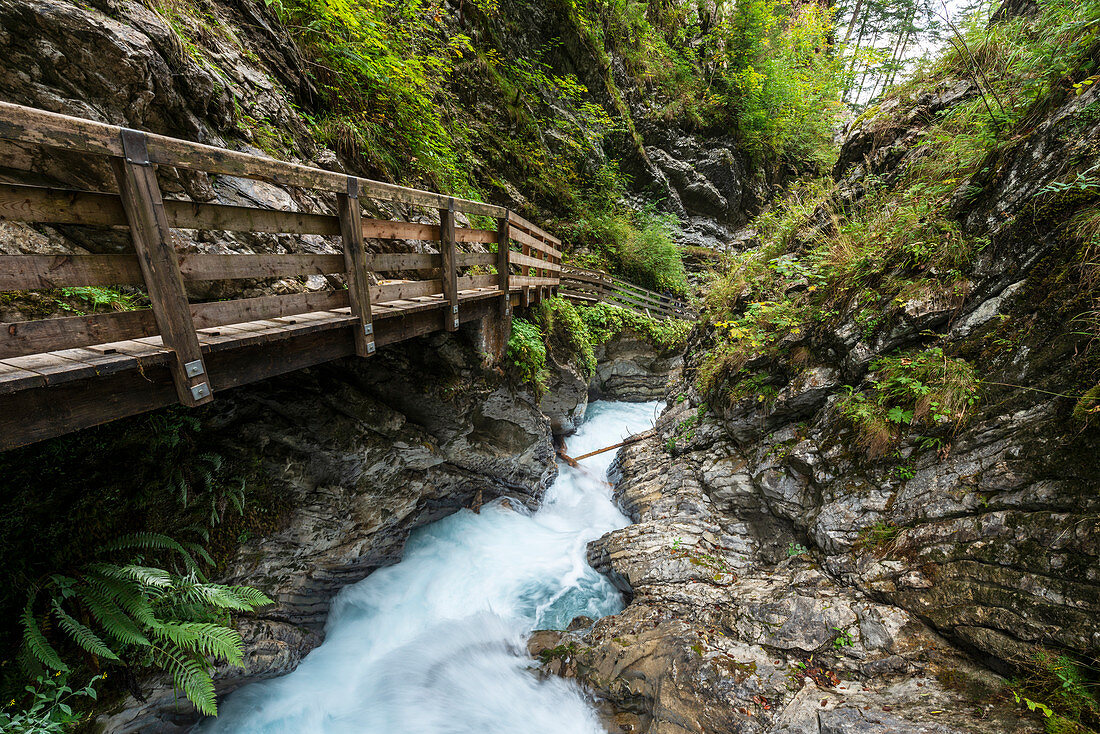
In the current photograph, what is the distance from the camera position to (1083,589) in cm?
292

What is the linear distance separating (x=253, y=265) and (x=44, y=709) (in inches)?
148

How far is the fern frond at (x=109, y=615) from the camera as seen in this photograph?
2.74 meters

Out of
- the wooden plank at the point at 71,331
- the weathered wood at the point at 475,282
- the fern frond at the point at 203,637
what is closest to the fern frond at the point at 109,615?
the fern frond at the point at 203,637

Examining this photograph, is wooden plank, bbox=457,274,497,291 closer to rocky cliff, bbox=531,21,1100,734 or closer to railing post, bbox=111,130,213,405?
railing post, bbox=111,130,213,405

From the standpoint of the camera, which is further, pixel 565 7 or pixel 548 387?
pixel 565 7

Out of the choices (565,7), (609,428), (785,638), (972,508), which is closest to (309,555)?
(785,638)

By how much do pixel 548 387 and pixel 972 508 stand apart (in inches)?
261

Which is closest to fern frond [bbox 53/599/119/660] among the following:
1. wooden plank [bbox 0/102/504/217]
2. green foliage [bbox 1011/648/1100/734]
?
wooden plank [bbox 0/102/504/217]

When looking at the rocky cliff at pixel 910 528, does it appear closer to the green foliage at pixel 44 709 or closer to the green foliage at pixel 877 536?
the green foliage at pixel 877 536

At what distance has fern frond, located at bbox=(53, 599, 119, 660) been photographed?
2.68 m

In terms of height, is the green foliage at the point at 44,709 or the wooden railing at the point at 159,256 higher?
the wooden railing at the point at 159,256

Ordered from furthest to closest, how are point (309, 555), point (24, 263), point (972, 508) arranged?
point (309, 555) < point (972, 508) < point (24, 263)

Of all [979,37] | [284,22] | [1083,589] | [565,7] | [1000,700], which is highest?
[565,7]

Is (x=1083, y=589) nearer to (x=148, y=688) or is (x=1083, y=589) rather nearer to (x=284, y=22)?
(x=148, y=688)
